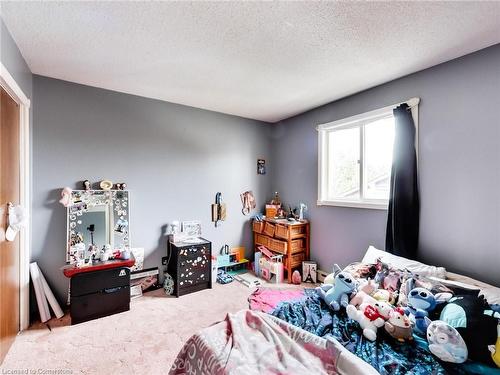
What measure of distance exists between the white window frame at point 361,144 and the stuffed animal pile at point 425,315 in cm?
102

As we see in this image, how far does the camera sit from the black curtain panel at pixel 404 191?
241 cm

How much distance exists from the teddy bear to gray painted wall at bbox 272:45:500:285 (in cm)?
108

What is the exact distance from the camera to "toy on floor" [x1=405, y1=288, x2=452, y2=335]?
5.11 ft

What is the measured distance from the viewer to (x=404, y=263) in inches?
89.1

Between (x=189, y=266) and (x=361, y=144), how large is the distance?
2671 millimetres

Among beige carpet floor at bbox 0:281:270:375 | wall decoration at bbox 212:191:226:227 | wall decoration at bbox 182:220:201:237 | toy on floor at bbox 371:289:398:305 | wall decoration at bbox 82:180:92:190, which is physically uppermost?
wall decoration at bbox 82:180:92:190

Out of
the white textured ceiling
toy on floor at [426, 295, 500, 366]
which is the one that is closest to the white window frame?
the white textured ceiling

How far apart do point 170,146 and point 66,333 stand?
230cm

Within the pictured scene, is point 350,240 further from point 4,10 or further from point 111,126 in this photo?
point 4,10

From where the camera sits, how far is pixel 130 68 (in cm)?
239

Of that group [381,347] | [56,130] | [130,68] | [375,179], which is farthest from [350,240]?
[56,130]

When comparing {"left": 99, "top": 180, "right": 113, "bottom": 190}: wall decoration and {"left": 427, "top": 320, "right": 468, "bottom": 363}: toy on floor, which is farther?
{"left": 99, "top": 180, "right": 113, "bottom": 190}: wall decoration

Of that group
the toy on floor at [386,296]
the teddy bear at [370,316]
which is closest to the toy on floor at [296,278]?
the toy on floor at [386,296]

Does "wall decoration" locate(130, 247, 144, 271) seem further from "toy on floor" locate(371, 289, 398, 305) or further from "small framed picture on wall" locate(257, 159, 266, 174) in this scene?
"toy on floor" locate(371, 289, 398, 305)
